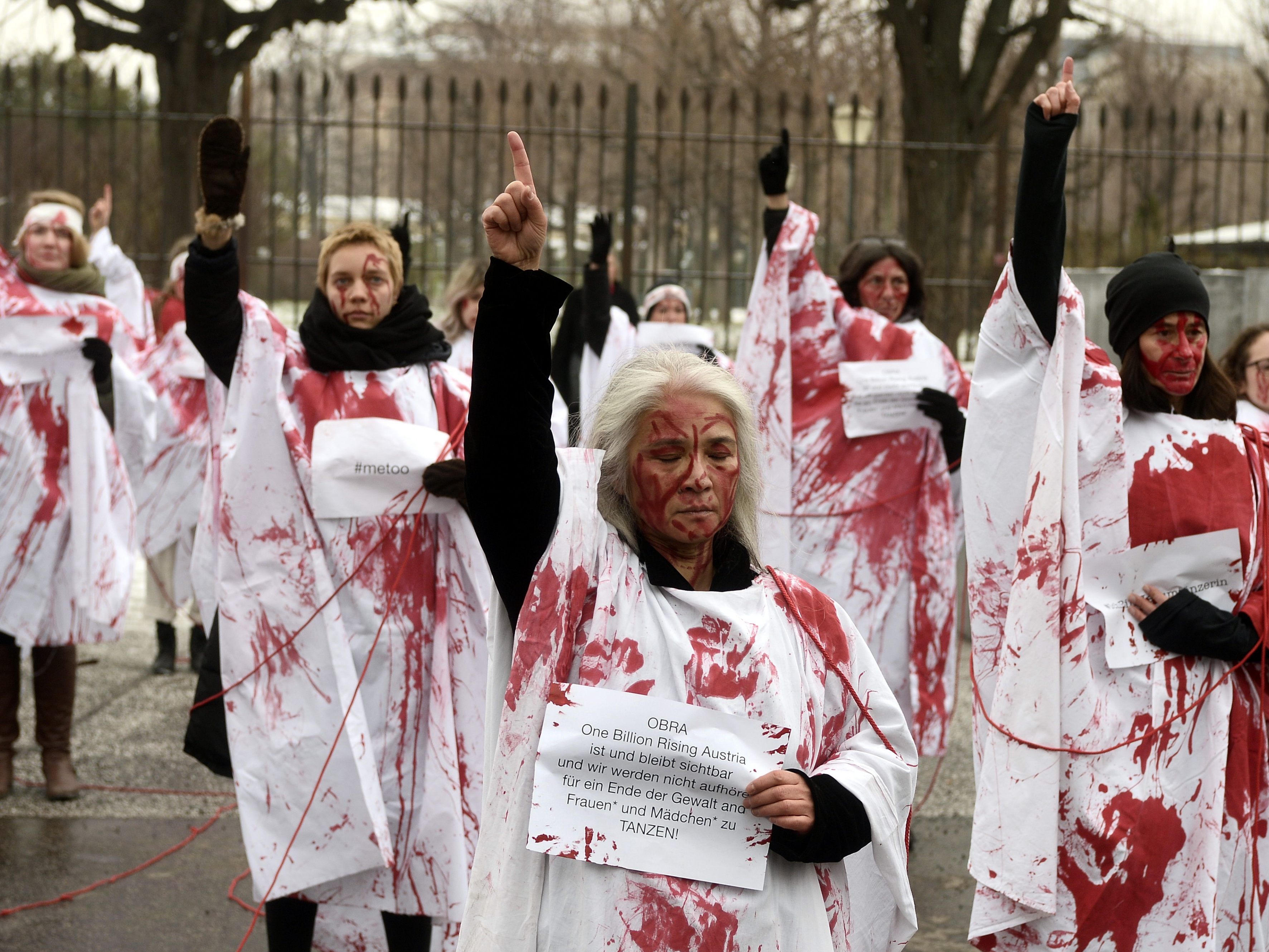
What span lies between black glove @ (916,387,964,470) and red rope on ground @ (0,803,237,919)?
296 centimetres

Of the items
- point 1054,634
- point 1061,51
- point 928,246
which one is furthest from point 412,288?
point 1061,51

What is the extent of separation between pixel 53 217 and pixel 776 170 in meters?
2.92

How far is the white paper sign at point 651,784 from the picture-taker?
2.10m

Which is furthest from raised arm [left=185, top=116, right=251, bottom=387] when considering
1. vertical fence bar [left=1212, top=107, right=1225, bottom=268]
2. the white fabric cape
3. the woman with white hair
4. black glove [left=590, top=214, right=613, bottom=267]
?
vertical fence bar [left=1212, top=107, right=1225, bottom=268]

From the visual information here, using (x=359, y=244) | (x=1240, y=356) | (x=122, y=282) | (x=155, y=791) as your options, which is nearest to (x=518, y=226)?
(x=359, y=244)

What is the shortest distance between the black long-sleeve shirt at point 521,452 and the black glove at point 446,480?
171 cm

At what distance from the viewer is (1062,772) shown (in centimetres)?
327

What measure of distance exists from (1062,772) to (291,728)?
1904 mm

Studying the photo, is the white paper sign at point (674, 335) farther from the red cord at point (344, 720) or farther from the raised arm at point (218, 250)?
the raised arm at point (218, 250)

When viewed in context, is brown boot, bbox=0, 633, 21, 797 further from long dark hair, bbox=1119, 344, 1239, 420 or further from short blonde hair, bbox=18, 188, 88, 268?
long dark hair, bbox=1119, 344, 1239, 420

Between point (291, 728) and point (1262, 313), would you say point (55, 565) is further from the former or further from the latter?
point (1262, 313)

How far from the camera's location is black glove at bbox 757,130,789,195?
5.38 metres

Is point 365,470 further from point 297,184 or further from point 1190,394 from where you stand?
point 297,184

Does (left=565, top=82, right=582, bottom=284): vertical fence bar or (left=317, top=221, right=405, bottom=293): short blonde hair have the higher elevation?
(left=565, top=82, right=582, bottom=284): vertical fence bar
